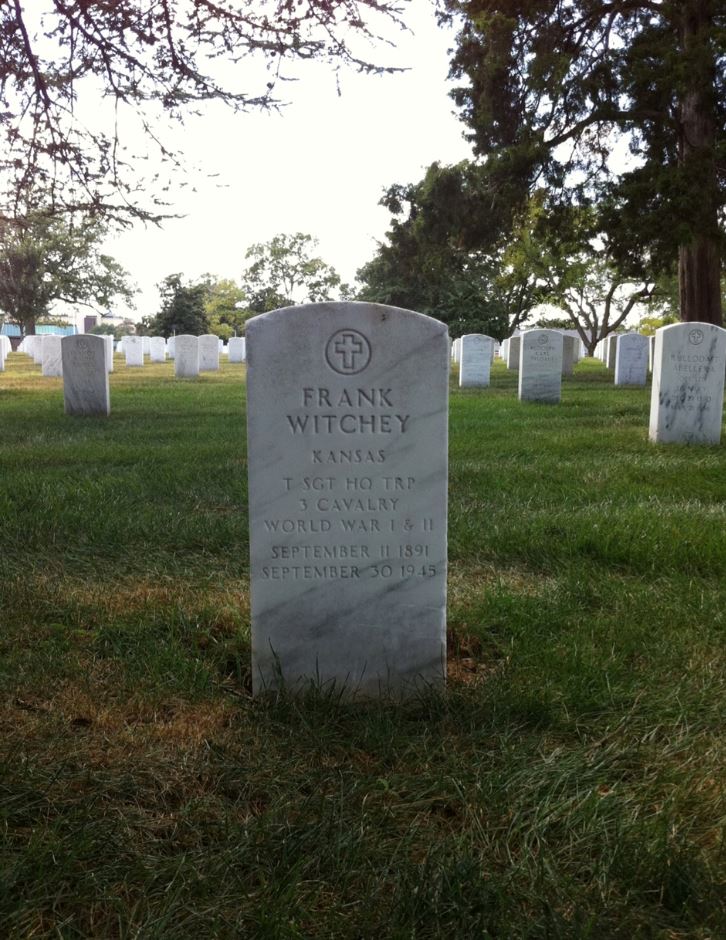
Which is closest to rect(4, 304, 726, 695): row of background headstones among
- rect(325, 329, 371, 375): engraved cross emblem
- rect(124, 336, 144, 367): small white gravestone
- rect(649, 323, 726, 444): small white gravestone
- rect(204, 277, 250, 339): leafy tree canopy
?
rect(325, 329, 371, 375): engraved cross emblem

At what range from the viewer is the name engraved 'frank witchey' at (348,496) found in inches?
122

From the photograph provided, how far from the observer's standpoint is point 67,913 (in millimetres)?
1965

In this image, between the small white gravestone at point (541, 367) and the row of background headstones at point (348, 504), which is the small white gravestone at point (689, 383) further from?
the row of background headstones at point (348, 504)

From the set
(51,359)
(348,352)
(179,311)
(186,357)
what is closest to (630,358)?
(186,357)

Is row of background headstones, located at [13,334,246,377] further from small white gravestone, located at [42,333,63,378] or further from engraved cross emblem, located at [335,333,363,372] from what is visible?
engraved cross emblem, located at [335,333,363,372]

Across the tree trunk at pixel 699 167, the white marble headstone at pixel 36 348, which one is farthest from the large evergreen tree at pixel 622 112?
the white marble headstone at pixel 36 348

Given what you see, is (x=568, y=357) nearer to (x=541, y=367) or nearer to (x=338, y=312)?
(x=541, y=367)

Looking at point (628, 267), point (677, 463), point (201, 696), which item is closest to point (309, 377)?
point (201, 696)

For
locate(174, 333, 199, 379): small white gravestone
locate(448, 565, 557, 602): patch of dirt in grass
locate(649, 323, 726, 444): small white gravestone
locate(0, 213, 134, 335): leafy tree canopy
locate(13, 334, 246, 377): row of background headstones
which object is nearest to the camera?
locate(448, 565, 557, 602): patch of dirt in grass

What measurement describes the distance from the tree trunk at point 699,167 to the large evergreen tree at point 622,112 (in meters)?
0.02

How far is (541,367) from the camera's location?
1442 centimetres

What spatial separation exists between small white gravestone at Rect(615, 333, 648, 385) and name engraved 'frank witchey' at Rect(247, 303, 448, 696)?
56.6 ft

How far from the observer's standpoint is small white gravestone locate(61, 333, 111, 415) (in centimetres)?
1200

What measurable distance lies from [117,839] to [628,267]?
18.2m
